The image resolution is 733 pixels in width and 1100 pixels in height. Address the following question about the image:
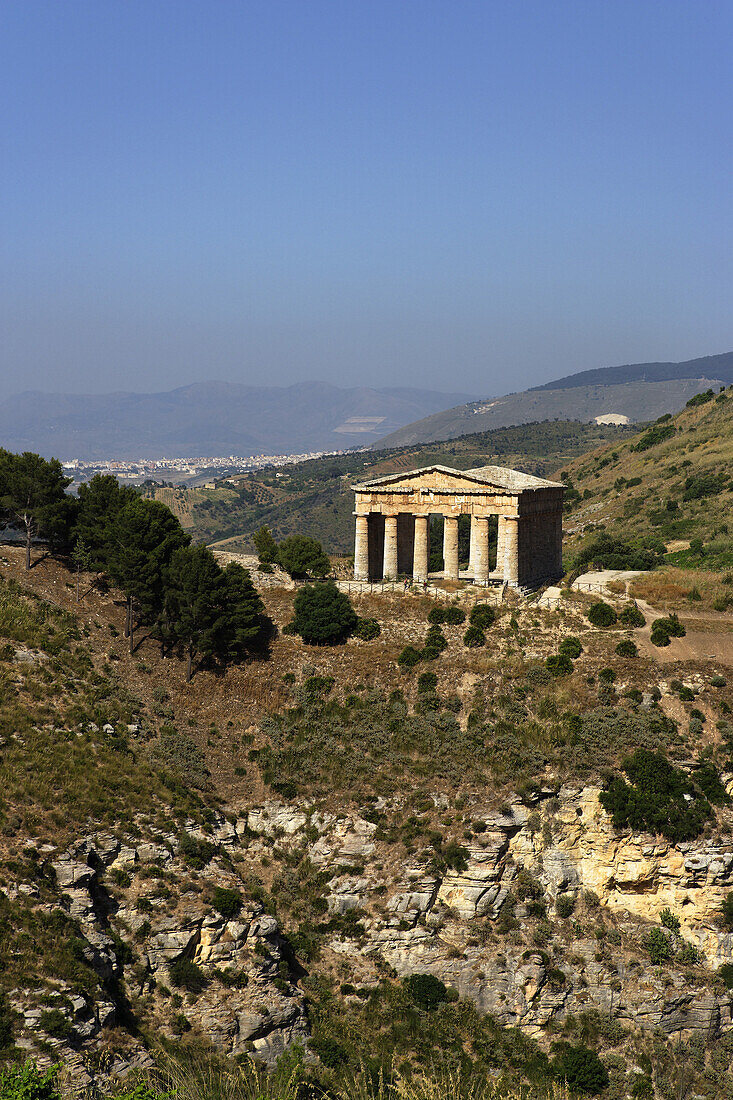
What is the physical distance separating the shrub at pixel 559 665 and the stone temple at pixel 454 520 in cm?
1013

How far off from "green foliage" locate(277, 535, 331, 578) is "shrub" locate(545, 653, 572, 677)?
812 inches

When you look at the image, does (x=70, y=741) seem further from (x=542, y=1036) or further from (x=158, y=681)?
(x=542, y=1036)

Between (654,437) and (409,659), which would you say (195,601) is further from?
(654,437)

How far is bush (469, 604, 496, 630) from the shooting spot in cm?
6544

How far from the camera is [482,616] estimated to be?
65.8m

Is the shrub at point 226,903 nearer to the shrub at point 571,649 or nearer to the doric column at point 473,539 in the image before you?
the shrub at point 571,649

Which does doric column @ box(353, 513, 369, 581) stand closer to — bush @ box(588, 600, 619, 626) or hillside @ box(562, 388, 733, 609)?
bush @ box(588, 600, 619, 626)

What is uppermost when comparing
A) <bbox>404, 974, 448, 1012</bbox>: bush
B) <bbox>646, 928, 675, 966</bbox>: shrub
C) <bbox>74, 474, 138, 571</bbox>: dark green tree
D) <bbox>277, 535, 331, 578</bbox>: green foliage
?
<bbox>74, 474, 138, 571</bbox>: dark green tree

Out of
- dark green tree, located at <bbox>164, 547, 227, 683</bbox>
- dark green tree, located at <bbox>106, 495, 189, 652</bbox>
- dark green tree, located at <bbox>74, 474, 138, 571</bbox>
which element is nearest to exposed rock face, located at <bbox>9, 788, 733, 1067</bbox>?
dark green tree, located at <bbox>164, 547, 227, 683</bbox>

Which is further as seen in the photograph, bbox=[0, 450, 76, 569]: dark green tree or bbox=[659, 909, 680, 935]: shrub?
bbox=[0, 450, 76, 569]: dark green tree

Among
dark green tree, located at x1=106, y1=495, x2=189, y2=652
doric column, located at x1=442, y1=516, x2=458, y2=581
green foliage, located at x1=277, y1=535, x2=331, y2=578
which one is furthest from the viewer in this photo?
green foliage, located at x1=277, y1=535, x2=331, y2=578

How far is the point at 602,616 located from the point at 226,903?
95.7 feet

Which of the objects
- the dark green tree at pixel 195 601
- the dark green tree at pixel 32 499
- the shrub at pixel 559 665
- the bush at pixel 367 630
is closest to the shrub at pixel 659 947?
the shrub at pixel 559 665

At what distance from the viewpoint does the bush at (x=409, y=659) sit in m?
63.8
